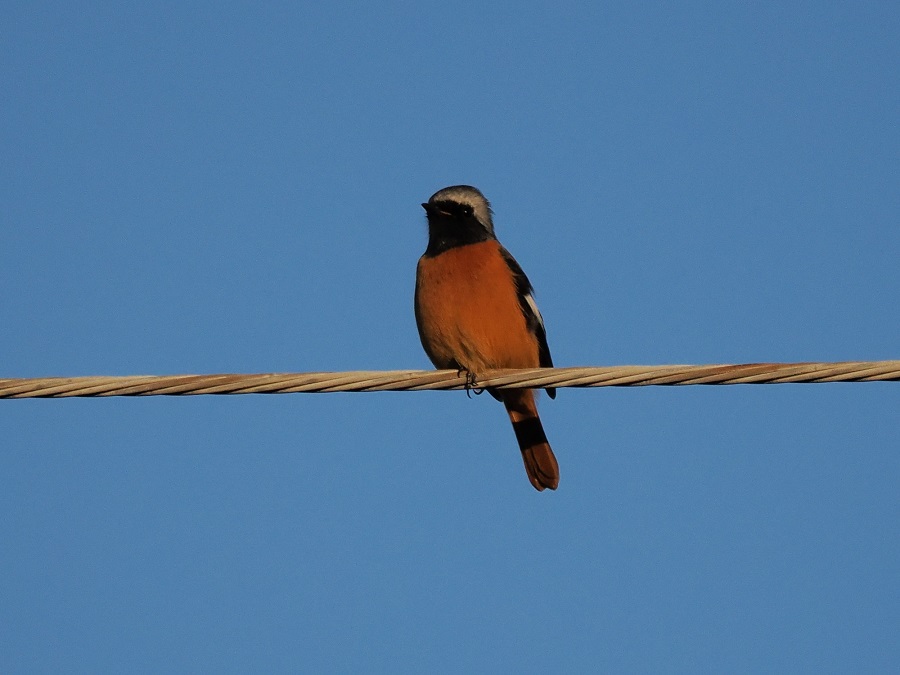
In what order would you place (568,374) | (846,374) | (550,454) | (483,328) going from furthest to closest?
1. (550,454)
2. (483,328)
3. (568,374)
4. (846,374)

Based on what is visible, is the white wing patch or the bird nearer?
the bird

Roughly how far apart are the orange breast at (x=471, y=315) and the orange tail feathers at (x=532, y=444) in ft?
1.34

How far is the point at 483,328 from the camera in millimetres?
7766

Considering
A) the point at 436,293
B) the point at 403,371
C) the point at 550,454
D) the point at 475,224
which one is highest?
the point at 475,224

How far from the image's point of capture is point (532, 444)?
8.41m

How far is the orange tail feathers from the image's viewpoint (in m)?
8.38

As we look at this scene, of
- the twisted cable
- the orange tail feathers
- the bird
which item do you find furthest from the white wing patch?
the twisted cable

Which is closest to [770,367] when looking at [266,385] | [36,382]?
[266,385]

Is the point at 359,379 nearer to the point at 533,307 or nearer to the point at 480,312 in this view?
the point at 480,312

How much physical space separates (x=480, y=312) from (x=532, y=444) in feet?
4.16

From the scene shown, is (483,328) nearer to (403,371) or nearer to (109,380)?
(403,371)

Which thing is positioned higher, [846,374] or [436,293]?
[436,293]

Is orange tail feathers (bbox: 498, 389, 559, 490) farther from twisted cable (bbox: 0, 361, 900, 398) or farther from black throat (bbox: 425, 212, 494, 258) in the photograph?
twisted cable (bbox: 0, 361, 900, 398)

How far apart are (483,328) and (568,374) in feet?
8.69
